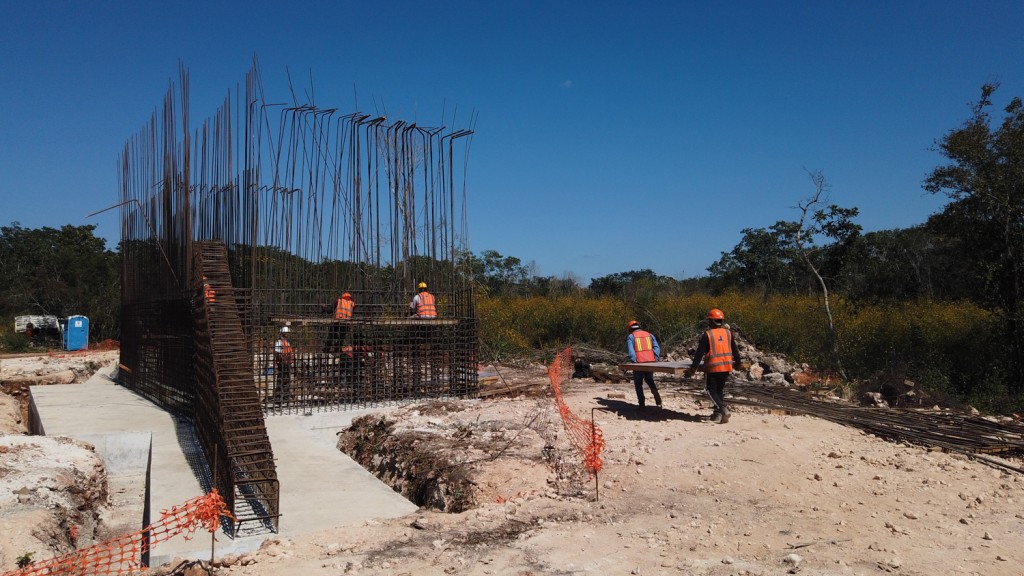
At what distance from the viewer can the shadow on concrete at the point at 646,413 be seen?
376 inches

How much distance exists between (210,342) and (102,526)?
2.04m

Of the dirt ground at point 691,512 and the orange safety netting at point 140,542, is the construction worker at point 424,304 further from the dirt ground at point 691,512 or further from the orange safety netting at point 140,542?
the orange safety netting at point 140,542

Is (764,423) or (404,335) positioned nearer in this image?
(764,423)

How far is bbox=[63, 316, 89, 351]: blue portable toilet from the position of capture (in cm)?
2467

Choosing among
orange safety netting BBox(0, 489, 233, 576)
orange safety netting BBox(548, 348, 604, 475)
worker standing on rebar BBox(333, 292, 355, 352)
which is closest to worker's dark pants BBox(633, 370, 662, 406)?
orange safety netting BBox(548, 348, 604, 475)

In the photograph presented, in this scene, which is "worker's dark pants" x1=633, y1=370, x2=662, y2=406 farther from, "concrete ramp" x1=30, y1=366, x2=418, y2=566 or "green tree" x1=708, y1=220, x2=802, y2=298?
"green tree" x1=708, y1=220, x2=802, y2=298

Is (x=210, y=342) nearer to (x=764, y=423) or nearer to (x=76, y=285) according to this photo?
(x=764, y=423)

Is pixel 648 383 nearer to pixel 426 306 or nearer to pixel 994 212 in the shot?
pixel 426 306

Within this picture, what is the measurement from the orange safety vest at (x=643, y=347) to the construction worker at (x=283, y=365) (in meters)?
4.75

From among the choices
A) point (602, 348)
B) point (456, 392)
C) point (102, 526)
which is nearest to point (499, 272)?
point (602, 348)

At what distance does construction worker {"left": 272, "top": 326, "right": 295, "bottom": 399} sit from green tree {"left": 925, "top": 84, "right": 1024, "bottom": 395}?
1204cm

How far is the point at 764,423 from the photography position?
29.5 feet

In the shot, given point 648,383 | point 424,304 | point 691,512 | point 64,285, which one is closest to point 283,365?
point 424,304

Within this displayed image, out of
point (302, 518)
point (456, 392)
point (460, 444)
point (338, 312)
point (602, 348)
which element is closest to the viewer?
point (302, 518)
